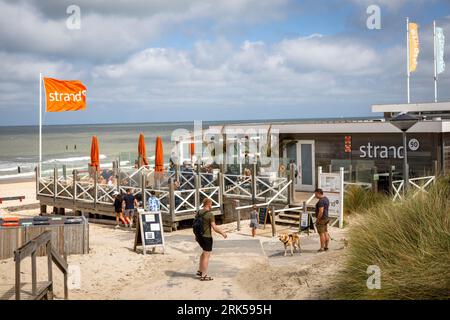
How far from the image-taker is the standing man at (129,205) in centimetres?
1723

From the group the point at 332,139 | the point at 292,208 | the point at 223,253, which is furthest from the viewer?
the point at 332,139

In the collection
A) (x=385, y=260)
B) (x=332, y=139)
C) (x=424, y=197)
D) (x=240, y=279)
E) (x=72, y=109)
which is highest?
(x=72, y=109)

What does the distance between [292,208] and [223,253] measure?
14.2ft

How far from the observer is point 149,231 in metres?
13.0

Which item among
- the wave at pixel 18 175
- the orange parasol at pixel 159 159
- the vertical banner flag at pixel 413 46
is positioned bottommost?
the wave at pixel 18 175

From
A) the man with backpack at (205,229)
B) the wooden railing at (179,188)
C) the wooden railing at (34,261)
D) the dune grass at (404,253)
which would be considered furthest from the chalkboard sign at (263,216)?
the wooden railing at (34,261)

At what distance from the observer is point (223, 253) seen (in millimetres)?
12117

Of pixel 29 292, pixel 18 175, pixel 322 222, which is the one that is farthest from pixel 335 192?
pixel 18 175

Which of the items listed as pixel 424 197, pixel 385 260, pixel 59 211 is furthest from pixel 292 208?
pixel 59 211

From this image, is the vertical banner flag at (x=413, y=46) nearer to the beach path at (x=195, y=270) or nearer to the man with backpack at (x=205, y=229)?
the beach path at (x=195, y=270)

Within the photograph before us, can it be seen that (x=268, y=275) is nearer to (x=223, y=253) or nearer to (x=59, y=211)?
(x=223, y=253)

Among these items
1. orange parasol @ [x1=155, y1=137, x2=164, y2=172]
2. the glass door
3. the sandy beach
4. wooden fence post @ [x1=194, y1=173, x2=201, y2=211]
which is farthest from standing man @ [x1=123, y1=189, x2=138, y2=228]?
the glass door

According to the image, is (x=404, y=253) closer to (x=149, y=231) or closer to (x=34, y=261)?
(x=34, y=261)

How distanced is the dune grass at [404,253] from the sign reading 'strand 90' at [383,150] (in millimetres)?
9264
